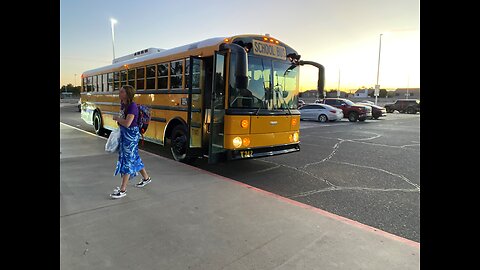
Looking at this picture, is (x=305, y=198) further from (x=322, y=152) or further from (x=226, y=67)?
(x=322, y=152)

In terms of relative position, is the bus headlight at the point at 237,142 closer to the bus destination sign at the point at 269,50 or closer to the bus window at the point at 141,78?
the bus destination sign at the point at 269,50

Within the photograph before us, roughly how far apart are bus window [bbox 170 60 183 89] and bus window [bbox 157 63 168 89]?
268 mm

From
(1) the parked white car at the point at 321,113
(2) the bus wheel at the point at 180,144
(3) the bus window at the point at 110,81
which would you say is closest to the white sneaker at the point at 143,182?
(2) the bus wheel at the point at 180,144

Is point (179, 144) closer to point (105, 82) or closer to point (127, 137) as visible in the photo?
point (127, 137)

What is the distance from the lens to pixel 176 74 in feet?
24.4

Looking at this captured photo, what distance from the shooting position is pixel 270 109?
6.61 meters

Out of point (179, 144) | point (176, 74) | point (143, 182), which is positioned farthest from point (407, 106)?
point (143, 182)

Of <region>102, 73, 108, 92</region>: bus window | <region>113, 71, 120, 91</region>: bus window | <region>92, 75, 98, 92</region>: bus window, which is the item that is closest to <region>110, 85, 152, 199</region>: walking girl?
<region>113, 71, 120, 91</region>: bus window

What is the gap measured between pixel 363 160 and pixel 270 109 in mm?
3469

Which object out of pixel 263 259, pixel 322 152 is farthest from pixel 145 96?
pixel 263 259

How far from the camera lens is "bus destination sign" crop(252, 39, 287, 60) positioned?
631cm

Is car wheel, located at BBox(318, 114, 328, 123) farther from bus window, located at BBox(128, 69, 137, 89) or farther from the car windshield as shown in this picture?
bus window, located at BBox(128, 69, 137, 89)

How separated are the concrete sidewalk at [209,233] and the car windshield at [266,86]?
1831 millimetres

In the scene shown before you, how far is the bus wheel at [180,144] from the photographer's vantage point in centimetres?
725
